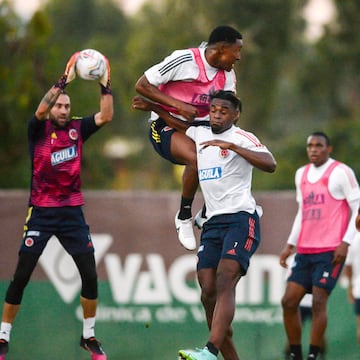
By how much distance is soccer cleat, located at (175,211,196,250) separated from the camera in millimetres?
9758

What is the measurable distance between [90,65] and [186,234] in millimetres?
1752

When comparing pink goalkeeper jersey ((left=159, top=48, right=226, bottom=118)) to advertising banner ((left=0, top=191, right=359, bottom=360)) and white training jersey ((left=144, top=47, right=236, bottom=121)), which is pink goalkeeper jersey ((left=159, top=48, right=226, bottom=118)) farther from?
advertising banner ((left=0, top=191, right=359, bottom=360))

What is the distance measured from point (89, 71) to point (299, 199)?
301cm

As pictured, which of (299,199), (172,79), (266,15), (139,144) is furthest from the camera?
(139,144)

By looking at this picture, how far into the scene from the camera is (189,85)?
9.59 meters

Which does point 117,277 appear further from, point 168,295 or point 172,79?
point 172,79

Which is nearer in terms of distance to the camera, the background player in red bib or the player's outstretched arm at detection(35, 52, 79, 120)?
the player's outstretched arm at detection(35, 52, 79, 120)

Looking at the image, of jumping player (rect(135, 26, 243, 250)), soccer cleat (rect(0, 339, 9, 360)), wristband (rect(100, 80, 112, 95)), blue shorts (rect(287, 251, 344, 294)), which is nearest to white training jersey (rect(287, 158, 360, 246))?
blue shorts (rect(287, 251, 344, 294))

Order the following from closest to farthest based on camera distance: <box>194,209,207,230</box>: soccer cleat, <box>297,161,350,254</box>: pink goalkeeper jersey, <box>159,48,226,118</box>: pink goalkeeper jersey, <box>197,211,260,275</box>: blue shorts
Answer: <box>197,211,260,275</box>: blue shorts
<box>159,48,226,118</box>: pink goalkeeper jersey
<box>194,209,207,230</box>: soccer cleat
<box>297,161,350,254</box>: pink goalkeeper jersey

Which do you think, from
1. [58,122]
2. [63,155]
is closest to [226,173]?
[63,155]

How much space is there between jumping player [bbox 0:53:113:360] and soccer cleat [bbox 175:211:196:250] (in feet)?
3.29

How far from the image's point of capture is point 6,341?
400 inches

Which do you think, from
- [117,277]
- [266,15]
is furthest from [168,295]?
[266,15]

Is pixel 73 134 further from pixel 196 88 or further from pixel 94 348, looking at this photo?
pixel 94 348
